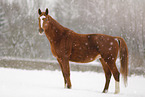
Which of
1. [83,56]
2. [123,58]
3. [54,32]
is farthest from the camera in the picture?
[54,32]

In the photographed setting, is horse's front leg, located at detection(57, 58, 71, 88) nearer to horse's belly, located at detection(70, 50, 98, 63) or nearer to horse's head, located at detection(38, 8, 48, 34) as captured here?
horse's belly, located at detection(70, 50, 98, 63)

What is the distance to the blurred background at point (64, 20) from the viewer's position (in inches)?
433

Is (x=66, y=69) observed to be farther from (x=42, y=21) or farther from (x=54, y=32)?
(x=42, y=21)

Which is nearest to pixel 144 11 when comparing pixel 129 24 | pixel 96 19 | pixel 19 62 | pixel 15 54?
pixel 129 24

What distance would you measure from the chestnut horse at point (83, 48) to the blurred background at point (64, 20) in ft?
18.9

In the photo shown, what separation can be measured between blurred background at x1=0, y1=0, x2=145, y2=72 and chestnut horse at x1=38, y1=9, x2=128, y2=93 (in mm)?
5761

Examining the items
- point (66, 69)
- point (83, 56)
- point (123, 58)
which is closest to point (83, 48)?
point (83, 56)

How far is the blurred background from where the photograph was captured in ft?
36.1

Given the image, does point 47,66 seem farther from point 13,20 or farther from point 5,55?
point 13,20

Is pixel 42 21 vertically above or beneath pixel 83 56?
above

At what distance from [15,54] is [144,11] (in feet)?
29.8

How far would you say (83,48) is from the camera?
5438mm

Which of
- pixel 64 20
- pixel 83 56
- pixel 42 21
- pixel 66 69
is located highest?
pixel 42 21

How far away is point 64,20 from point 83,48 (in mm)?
7711
